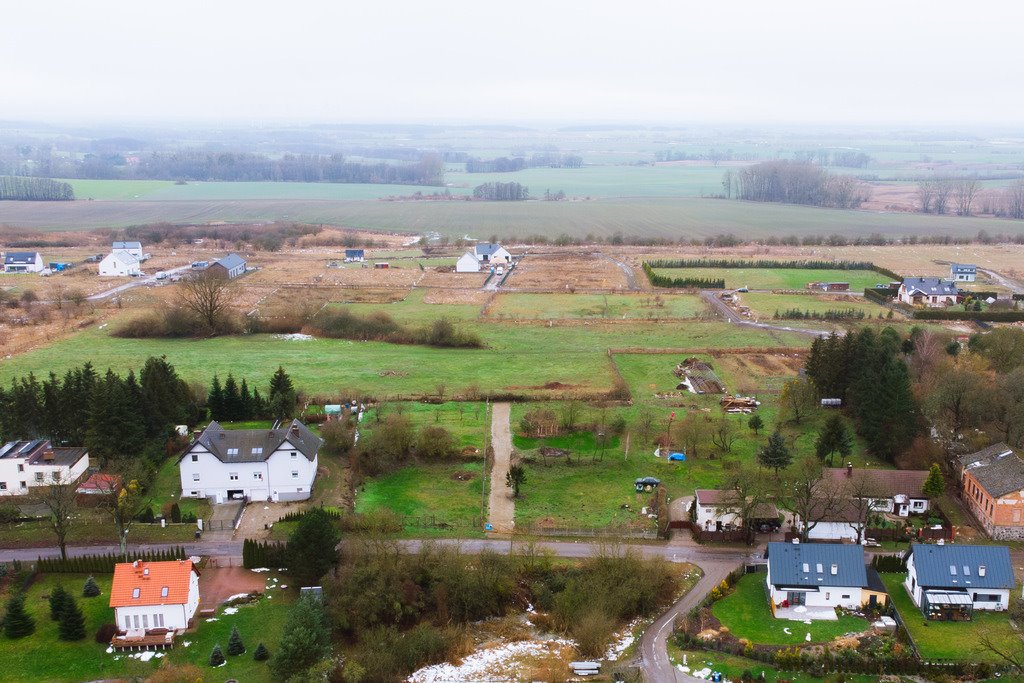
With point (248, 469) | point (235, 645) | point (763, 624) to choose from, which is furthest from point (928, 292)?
point (235, 645)

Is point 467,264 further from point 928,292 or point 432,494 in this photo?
point 432,494

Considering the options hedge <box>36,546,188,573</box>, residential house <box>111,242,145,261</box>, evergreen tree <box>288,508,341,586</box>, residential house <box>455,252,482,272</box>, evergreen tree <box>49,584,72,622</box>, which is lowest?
hedge <box>36,546,188,573</box>

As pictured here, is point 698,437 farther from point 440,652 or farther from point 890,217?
point 890,217

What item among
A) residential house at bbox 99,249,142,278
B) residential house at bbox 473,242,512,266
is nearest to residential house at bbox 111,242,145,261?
residential house at bbox 99,249,142,278

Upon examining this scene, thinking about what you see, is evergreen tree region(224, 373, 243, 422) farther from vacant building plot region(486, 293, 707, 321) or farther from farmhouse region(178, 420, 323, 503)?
vacant building plot region(486, 293, 707, 321)

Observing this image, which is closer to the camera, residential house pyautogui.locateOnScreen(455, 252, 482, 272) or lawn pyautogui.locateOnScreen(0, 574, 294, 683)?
lawn pyautogui.locateOnScreen(0, 574, 294, 683)

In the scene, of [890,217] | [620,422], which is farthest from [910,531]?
[890,217]

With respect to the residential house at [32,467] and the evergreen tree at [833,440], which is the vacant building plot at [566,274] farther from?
the residential house at [32,467]
